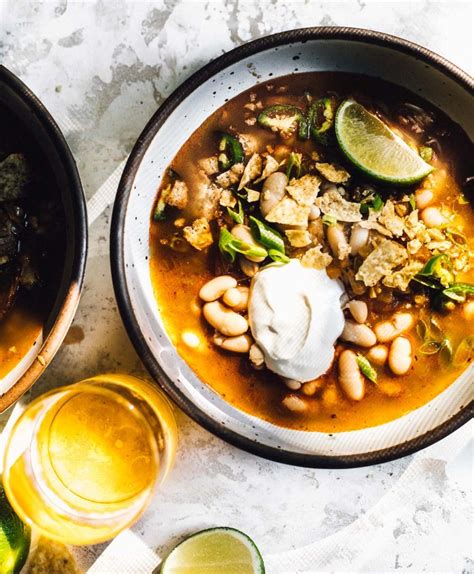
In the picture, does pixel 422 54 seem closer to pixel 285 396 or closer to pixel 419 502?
pixel 285 396

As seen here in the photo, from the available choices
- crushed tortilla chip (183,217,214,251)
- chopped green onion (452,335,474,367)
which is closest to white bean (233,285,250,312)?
crushed tortilla chip (183,217,214,251)

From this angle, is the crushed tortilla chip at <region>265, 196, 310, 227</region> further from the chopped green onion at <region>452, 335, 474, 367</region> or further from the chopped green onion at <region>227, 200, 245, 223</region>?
the chopped green onion at <region>452, 335, 474, 367</region>

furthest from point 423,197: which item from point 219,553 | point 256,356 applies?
point 219,553

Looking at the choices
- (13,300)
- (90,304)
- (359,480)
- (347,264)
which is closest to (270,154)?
(347,264)

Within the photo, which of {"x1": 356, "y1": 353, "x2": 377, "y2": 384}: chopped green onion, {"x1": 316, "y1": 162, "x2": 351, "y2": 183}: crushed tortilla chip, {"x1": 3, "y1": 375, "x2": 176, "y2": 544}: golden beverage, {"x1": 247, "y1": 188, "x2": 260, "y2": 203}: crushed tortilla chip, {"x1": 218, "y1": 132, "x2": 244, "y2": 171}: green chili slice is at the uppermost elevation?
{"x1": 316, "y1": 162, "x2": 351, "y2": 183}: crushed tortilla chip

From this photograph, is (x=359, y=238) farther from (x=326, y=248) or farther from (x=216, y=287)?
(x=216, y=287)

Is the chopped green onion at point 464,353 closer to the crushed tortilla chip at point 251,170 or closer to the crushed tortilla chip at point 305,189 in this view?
the crushed tortilla chip at point 305,189
